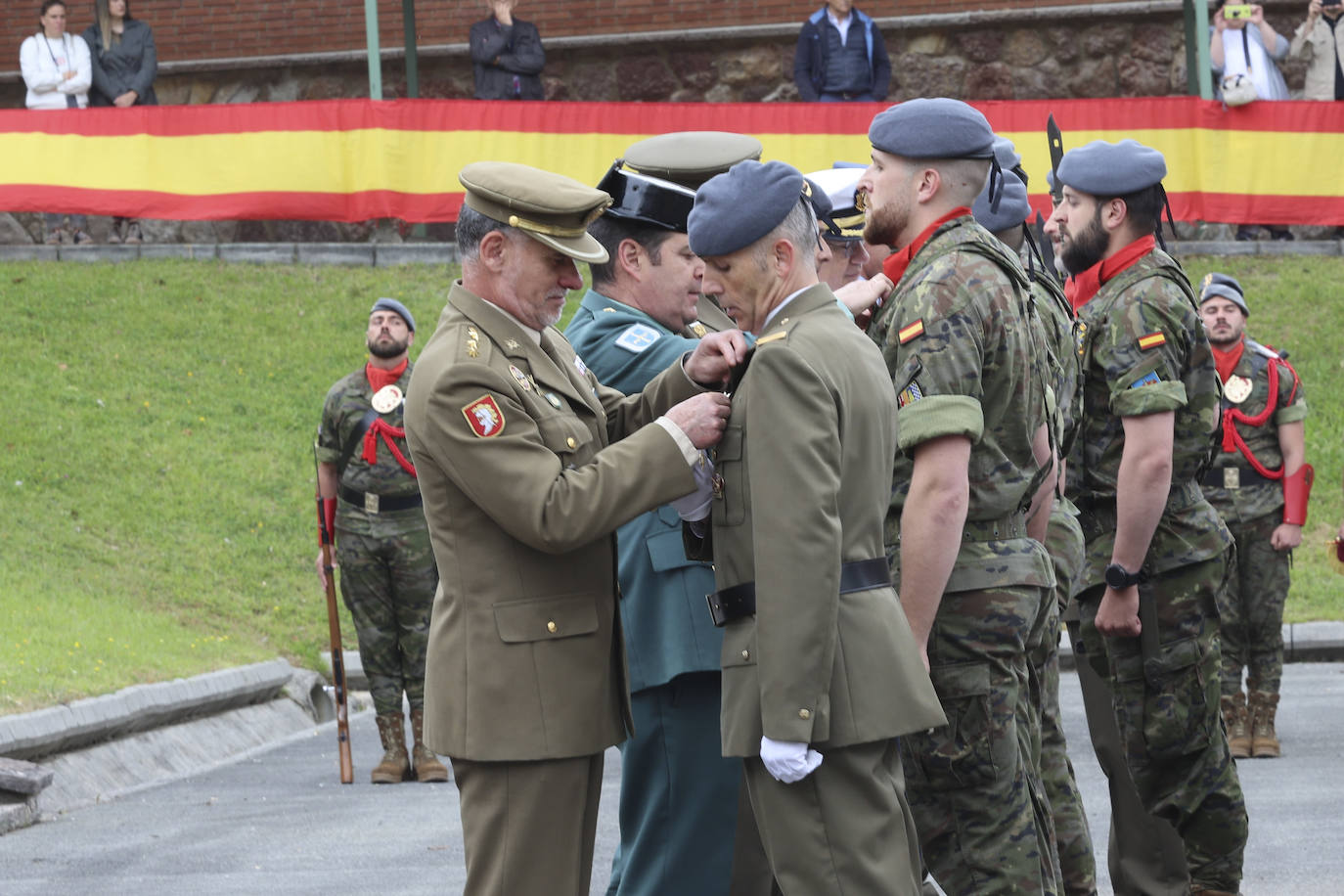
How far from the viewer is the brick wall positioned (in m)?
20.5

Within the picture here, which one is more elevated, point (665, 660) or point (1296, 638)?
point (665, 660)

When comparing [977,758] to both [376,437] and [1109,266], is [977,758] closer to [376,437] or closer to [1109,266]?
[1109,266]

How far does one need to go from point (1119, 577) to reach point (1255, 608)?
14.1 feet

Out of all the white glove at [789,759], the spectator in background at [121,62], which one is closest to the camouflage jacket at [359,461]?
the white glove at [789,759]

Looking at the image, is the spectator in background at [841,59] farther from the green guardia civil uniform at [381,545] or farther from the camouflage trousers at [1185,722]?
the camouflage trousers at [1185,722]

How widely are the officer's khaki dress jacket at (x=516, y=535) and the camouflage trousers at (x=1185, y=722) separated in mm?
2252

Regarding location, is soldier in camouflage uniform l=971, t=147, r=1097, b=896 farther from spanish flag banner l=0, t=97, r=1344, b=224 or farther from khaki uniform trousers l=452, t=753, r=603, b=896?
spanish flag banner l=0, t=97, r=1344, b=224

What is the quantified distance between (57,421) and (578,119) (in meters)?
5.27

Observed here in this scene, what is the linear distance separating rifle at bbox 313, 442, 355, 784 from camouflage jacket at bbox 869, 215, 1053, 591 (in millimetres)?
5296

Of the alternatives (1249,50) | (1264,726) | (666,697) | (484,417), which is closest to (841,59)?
(1249,50)

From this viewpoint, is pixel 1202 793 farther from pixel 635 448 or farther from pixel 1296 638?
pixel 1296 638

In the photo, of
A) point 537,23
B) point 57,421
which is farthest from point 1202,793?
point 537,23

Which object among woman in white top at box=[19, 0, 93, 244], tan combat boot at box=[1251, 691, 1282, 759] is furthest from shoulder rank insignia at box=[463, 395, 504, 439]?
woman in white top at box=[19, 0, 93, 244]

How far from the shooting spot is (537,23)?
68.4 feet
